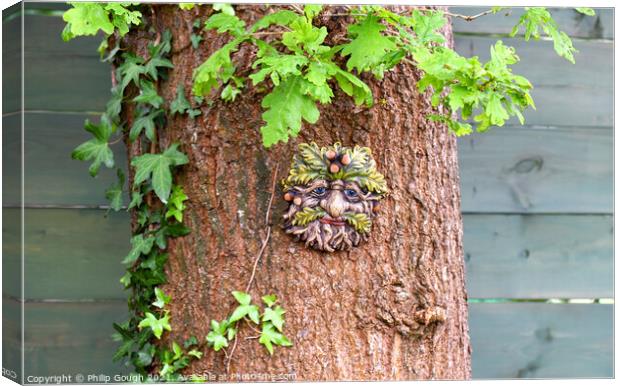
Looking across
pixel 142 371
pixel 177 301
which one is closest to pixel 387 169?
pixel 177 301

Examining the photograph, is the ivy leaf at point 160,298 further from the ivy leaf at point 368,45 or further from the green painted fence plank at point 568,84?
the green painted fence plank at point 568,84

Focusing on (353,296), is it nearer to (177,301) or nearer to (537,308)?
(177,301)

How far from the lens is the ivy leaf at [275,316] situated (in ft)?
4.40

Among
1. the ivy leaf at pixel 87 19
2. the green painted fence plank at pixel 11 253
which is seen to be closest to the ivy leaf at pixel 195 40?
the ivy leaf at pixel 87 19

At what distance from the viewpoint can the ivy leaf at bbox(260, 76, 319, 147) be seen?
1.10m

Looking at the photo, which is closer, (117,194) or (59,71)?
(117,194)

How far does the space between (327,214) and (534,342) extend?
2.56 ft

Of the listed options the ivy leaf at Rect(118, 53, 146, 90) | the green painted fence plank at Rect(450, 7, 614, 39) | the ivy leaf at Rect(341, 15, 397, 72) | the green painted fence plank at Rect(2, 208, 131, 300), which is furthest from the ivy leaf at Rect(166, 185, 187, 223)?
the green painted fence plank at Rect(450, 7, 614, 39)

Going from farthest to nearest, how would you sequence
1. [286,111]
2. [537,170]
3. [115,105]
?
[537,170]
[115,105]
[286,111]

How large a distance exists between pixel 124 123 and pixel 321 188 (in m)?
0.42

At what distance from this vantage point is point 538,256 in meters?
1.82

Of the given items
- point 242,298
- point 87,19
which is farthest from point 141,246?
point 87,19

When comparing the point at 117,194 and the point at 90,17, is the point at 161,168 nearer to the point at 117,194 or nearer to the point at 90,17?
the point at 117,194

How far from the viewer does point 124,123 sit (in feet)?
4.83
